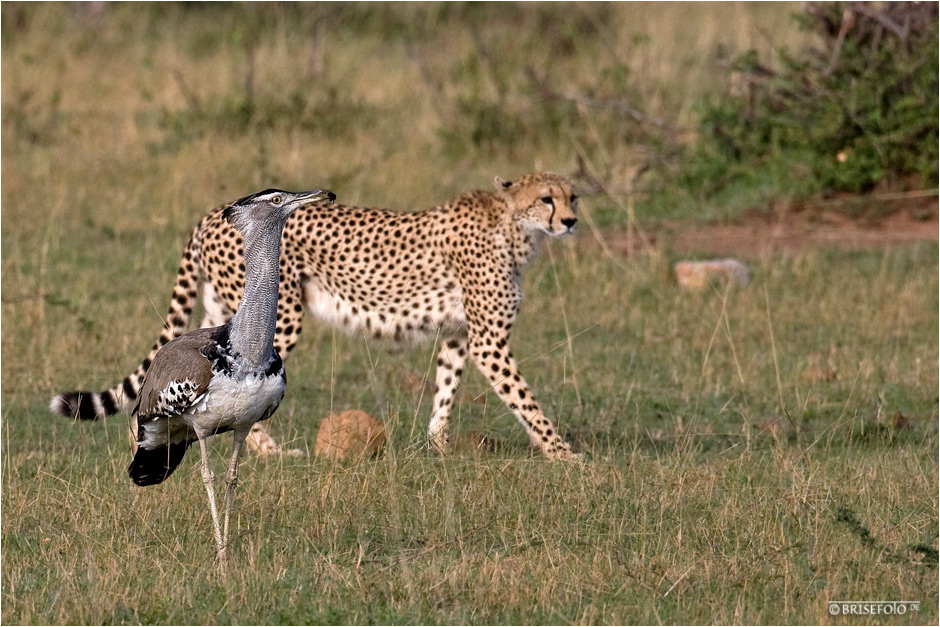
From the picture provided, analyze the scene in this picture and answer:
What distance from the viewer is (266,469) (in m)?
5.39

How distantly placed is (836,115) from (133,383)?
6.07 metres

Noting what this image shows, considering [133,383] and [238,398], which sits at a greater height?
[238,398]

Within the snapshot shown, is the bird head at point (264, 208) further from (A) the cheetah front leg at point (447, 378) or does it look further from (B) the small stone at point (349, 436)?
(A) the cheetah front leg at point (447, 378)

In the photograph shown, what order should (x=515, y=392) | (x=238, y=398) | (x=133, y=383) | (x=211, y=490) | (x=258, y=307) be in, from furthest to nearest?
(x=515, y=392), (x=133, y=383), (x=211, y=490), (x=258, y=307), (x=238, y=398)

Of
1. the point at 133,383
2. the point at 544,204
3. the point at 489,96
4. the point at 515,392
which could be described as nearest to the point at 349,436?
the point at 515,392

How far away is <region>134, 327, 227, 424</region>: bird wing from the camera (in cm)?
427

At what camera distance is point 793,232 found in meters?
10.2

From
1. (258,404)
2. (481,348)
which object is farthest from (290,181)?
(258,404)

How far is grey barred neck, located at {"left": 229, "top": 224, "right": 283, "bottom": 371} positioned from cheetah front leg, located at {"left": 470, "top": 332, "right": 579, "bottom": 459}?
67.9 inches

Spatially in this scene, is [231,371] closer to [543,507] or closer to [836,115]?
[543,507]

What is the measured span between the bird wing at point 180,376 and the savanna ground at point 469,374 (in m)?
0.44

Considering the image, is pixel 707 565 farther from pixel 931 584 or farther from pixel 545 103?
pixel 545 103

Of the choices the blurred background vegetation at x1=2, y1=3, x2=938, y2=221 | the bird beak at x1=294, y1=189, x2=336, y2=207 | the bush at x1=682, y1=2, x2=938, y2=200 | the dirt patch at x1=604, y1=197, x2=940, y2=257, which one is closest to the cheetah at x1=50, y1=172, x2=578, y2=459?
the bird beak at x1=294, y1=189, x2=336, y2=207

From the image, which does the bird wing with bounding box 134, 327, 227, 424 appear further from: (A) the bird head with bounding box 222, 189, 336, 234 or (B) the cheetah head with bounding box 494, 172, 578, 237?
(B) the cheetah head with bounding box 494, 172, 578, 237
